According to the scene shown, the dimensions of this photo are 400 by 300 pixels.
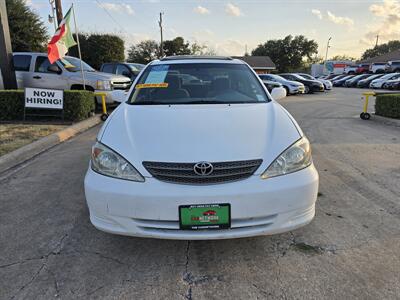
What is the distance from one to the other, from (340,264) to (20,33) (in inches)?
1101

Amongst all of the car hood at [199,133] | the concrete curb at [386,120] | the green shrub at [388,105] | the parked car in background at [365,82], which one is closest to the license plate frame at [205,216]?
the car hood at [199,133]

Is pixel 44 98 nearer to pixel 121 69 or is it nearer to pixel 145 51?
pixel 121 69

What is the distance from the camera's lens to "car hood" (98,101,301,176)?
2316 mm

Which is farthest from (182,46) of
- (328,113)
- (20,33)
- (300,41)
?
(328,113)

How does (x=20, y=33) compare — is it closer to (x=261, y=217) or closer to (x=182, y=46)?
(x=261, y=217)

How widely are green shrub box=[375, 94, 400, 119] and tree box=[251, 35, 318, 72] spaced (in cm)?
6387

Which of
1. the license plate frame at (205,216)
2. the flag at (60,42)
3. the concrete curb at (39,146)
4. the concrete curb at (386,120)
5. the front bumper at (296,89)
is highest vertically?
the flag at (60,42)

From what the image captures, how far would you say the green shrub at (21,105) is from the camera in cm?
820

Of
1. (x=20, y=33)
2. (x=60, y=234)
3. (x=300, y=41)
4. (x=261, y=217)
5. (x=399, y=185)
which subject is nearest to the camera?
(x=261, y=217)

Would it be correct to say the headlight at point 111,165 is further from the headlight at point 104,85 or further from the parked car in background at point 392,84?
the parked car in background at point 392,84

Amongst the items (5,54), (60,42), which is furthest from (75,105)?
(5,54)

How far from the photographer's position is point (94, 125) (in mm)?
8680

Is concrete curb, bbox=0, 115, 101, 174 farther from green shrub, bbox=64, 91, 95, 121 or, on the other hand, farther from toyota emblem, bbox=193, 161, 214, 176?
toyota emblem, bbox=193, 161, 214, 176

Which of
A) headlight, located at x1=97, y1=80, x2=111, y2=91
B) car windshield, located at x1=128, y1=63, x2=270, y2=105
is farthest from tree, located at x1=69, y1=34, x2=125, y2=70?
car windshield, located at x1=128, y1=63, x2=270, y2=105
